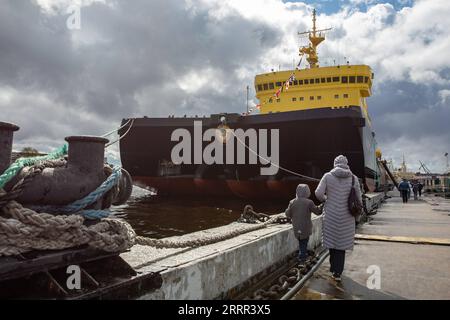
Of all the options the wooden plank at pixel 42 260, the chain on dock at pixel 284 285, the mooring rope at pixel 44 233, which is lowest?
the chain on dock at pixel 284 285

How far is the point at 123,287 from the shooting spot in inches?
84.4

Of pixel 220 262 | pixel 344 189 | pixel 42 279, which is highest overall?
pixel 344 189

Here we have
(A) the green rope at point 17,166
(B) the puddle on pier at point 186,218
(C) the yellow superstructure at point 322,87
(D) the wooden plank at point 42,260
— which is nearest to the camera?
(D) the wooden plank at point 42,260

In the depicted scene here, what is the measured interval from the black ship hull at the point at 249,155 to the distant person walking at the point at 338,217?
33.5 feet

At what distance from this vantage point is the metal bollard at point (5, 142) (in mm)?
1924

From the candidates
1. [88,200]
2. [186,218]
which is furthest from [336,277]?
[186,218]

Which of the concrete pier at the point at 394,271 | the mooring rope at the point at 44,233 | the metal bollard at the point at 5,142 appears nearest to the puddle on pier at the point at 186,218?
the concrete pier at the point at 394,271

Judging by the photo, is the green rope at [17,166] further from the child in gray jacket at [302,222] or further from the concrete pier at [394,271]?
the child in gray jacket at [302,222]

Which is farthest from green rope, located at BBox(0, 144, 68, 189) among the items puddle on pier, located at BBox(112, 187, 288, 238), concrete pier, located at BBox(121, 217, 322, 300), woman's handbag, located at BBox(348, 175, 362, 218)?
puddle on pier, located at BBox(112, 187, 288, 238)

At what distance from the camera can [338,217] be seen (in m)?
4.10

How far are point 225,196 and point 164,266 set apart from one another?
672 inches
